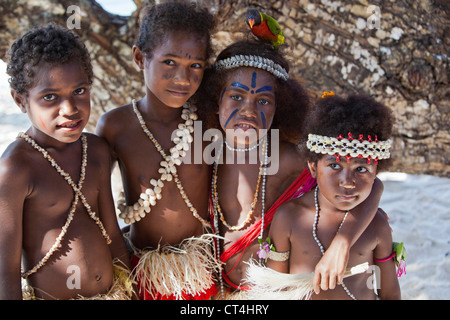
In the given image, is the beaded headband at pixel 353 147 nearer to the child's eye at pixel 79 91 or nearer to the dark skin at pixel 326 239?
the dark skin at pixel 326 239

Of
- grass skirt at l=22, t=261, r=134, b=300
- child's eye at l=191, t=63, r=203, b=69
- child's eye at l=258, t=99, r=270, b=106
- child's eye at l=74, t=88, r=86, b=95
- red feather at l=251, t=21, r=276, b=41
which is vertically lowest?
grass skirt at l=22, t=261, r=134, b=300

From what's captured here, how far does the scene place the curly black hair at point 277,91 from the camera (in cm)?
206

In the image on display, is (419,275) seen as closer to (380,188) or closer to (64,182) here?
(380,188)

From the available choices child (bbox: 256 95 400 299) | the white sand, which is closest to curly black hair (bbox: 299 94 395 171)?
child (bbox: 256 95 400 299)

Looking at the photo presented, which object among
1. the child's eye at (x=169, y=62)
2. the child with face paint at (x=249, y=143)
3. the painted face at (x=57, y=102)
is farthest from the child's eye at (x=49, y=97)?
the child with face paint at (x=249, y=143)

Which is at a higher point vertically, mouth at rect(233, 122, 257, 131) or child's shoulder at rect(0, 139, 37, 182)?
mouth at rect(233, 122, 257, 131)

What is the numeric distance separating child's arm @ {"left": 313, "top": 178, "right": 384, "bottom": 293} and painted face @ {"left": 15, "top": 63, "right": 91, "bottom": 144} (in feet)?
3.80

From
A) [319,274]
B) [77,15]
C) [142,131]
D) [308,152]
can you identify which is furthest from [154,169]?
[77,15]

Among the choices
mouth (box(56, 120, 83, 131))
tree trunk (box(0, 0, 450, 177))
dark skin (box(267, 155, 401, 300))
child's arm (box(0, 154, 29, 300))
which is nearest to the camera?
child's arm (box(0, 154, 29, 300))

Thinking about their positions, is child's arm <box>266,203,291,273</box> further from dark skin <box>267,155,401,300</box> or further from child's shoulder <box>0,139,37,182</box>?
child's shoulder <box>0,139,37,182</box>

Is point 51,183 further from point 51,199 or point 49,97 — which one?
point 49,97

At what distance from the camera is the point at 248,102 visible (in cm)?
197

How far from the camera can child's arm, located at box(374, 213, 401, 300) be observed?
184 cm

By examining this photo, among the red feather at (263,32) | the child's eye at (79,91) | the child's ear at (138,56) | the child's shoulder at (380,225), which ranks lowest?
the child's shoulder at (380,225)
